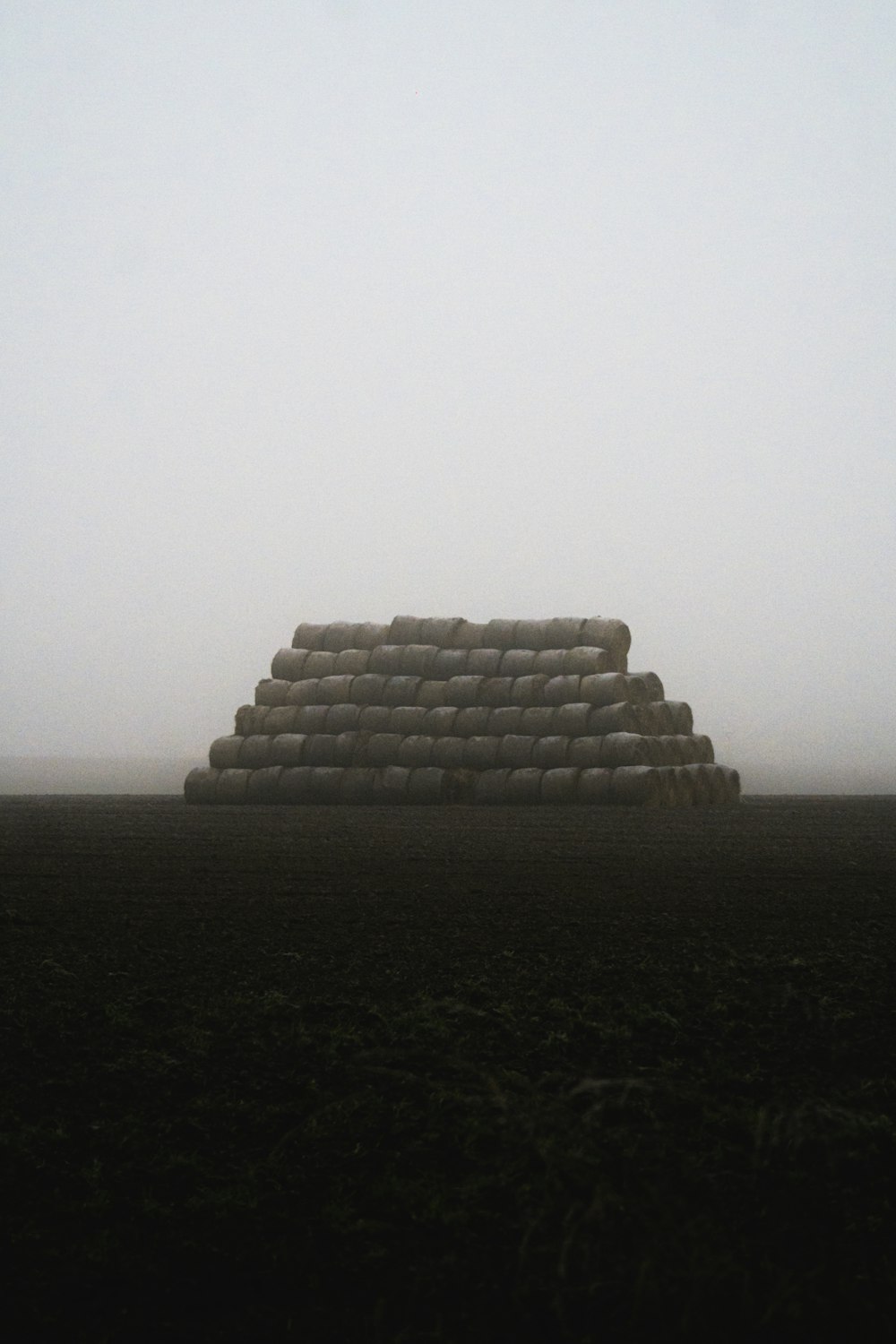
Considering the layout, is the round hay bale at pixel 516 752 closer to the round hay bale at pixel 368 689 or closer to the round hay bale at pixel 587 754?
the round hay bale at pixel 587 754

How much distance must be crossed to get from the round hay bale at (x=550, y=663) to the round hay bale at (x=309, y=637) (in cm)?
396

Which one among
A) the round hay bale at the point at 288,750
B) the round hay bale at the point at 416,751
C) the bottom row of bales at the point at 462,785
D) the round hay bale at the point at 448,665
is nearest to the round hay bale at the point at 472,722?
the round hay bale at the point at 416,751

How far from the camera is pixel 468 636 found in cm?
2408

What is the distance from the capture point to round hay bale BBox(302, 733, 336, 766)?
23406mm

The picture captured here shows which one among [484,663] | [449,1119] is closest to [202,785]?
[484,663]

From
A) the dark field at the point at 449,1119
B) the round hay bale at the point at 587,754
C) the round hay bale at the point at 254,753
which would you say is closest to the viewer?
the dark field at the point at 449,1119

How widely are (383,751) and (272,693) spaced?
2588mm

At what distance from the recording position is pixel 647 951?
6.67 metres

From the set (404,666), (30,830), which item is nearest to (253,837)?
(30,830)

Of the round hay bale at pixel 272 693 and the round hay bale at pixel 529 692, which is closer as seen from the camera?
the round hay bale at pixel 529 692

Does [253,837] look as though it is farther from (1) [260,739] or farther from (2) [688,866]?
(1) [260,739]

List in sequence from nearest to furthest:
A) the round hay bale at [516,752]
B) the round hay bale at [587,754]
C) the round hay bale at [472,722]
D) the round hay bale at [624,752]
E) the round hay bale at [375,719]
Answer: the round hay bale at [624,752] → the round hay bale at [587,754] → the round hay bale at [516,752] → the round hay bale at [472,722] → the round hay bale at [375,719]

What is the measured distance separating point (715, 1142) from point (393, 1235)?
0.95 m

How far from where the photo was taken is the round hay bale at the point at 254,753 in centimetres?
2386
